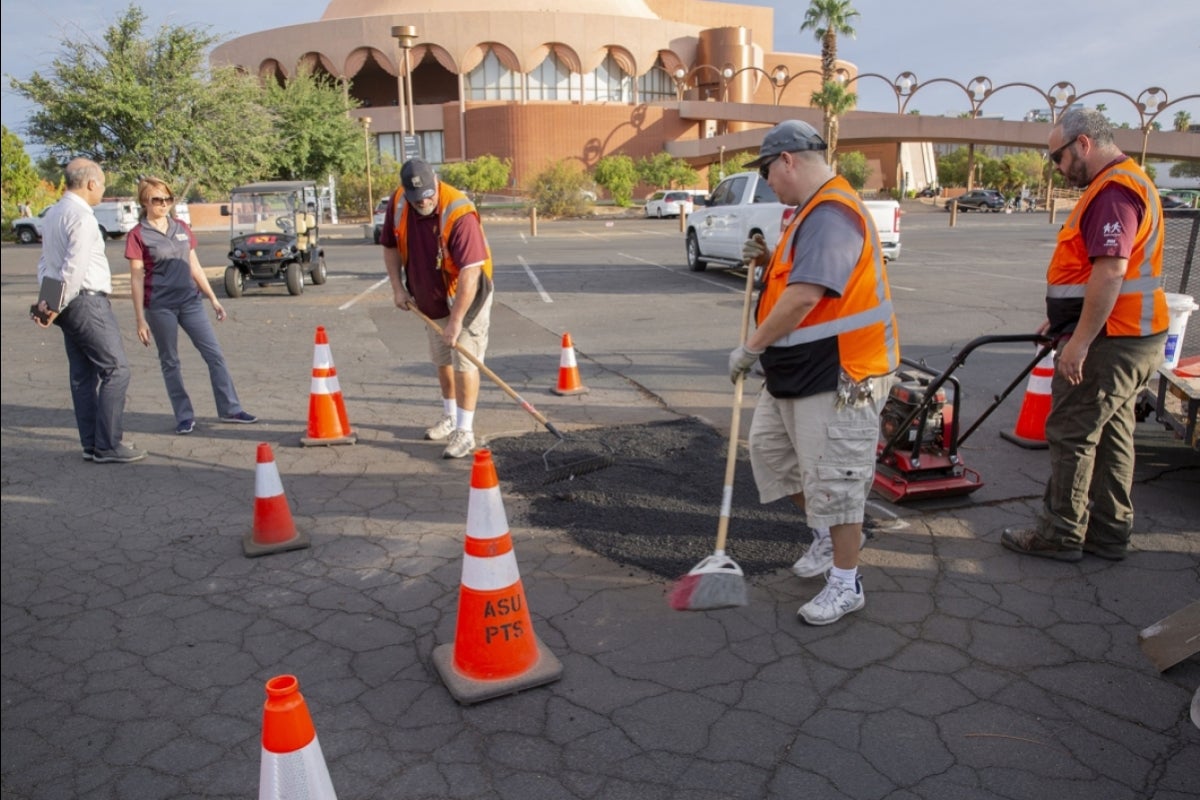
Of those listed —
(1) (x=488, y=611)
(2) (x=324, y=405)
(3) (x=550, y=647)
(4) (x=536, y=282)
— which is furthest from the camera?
(4) (x=536, y=282)

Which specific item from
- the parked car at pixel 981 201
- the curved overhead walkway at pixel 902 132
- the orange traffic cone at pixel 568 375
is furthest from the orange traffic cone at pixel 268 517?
the parked car at pixel 981 201

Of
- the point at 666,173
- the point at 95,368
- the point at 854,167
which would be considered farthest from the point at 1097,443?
the point at 854,167

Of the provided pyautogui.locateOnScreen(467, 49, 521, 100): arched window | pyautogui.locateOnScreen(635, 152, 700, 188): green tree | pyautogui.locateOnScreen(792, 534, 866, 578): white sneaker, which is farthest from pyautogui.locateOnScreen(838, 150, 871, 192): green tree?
pyautogui.locateOnScreen(792, 534, 866, 578): white sneaker

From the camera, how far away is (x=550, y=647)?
343 centimetres

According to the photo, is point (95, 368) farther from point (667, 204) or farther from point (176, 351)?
point (667, 204)

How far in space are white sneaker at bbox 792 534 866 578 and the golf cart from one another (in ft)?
42.0

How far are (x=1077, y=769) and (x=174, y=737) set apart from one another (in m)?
2.97

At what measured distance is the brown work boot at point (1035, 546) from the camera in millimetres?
4082

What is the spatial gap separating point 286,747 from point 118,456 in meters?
4.50

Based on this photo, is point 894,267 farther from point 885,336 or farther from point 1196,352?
point 885,336

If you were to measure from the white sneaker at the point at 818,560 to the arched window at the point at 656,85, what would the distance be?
Result: 73848mm

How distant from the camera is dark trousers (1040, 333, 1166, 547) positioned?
380 centimetres

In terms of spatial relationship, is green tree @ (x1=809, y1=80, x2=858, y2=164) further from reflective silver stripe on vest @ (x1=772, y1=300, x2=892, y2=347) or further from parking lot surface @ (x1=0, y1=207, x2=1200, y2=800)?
reflective silver stripe on vest @ (x1=772, y1=300, x2=892, y2=347)

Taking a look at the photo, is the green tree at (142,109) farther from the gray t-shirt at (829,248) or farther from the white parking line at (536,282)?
the gray t-shirt at (829,248)
